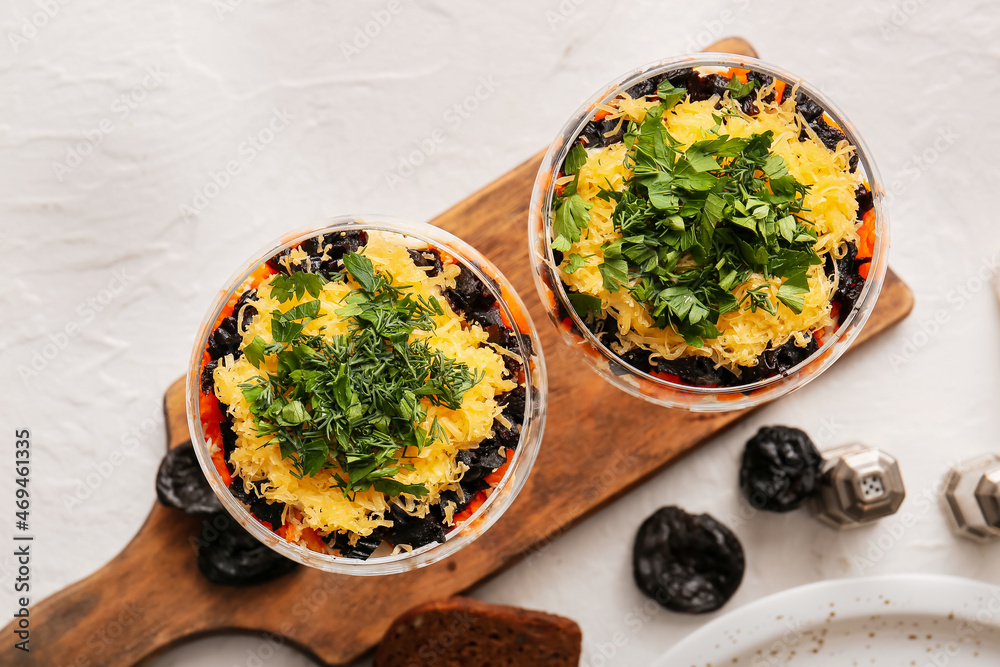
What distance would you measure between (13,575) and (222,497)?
188 centimetres

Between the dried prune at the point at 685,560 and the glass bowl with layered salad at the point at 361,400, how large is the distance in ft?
3.81

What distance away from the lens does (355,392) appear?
257 centimetres

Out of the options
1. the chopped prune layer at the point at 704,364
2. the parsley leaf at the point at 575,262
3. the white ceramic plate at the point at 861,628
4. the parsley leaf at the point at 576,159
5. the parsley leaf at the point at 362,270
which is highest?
the parsley leaf at the point at 576,159

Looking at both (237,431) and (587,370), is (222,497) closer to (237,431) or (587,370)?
(237,431)

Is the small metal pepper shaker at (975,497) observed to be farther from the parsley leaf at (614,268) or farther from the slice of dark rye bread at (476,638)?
the parsley leaf at (614,268)

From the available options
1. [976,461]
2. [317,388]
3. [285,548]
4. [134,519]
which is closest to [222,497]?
[285,548]

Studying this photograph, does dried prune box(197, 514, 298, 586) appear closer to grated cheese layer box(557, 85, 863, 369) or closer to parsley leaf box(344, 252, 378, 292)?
parsley leaf box(344, 252, 378, 292)

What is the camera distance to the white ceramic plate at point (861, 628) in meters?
3.73

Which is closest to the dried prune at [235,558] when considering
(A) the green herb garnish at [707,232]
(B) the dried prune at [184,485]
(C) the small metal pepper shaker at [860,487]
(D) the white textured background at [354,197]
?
(B) the dried prune at [184,485]

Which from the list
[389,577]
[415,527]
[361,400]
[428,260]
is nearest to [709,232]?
[428,260]

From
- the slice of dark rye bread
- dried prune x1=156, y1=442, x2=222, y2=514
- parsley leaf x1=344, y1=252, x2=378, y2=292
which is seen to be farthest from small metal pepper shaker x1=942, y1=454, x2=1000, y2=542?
dried prune x1=156, y1=442, x2=222, y2=514

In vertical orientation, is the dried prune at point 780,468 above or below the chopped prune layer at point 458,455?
below

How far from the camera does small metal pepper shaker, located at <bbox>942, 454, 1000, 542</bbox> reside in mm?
3805

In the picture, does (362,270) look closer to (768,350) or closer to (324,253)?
(324,253)
